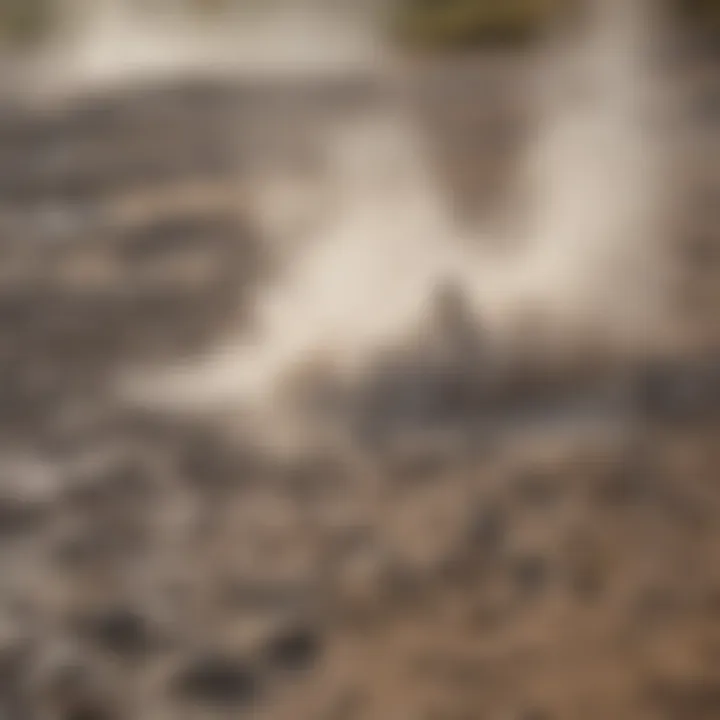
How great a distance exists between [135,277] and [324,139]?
0.64 meters

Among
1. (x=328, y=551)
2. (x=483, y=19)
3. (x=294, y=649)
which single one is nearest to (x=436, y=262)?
(x=328, y=551)

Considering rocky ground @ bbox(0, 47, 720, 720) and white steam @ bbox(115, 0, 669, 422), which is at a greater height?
white steam @ bbox(115, 0, 669, 422)

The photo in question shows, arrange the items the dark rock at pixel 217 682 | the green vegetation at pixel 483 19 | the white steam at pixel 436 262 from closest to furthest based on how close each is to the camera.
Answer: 1. the dark rock at pixel 217 682
2. the white steam at pixel 436 262
3. the green vegetation at pixel 483 19

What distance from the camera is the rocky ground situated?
81cm

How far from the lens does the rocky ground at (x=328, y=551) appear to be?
31.7 inches

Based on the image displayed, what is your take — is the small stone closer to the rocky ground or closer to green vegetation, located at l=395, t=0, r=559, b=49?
the rocky ground

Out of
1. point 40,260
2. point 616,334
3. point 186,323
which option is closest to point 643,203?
point 616,334

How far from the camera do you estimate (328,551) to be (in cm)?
94

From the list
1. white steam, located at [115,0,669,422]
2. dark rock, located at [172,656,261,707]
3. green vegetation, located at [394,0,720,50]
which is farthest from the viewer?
green vegetation, located at [394,0,720,50]

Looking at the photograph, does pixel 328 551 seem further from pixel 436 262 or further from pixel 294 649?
pixel 436 262

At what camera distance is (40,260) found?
4.93 ft

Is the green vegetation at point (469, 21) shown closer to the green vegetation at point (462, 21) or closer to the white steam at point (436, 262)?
the green vegetation at point (462, 21)

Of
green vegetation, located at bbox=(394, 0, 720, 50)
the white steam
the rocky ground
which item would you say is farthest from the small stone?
green vegetation, located at bbox=(394, 0, 720, 50)

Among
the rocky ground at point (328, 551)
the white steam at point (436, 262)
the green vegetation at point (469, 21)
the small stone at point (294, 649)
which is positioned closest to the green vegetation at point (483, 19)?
the green vegetation at point (469, 21)
